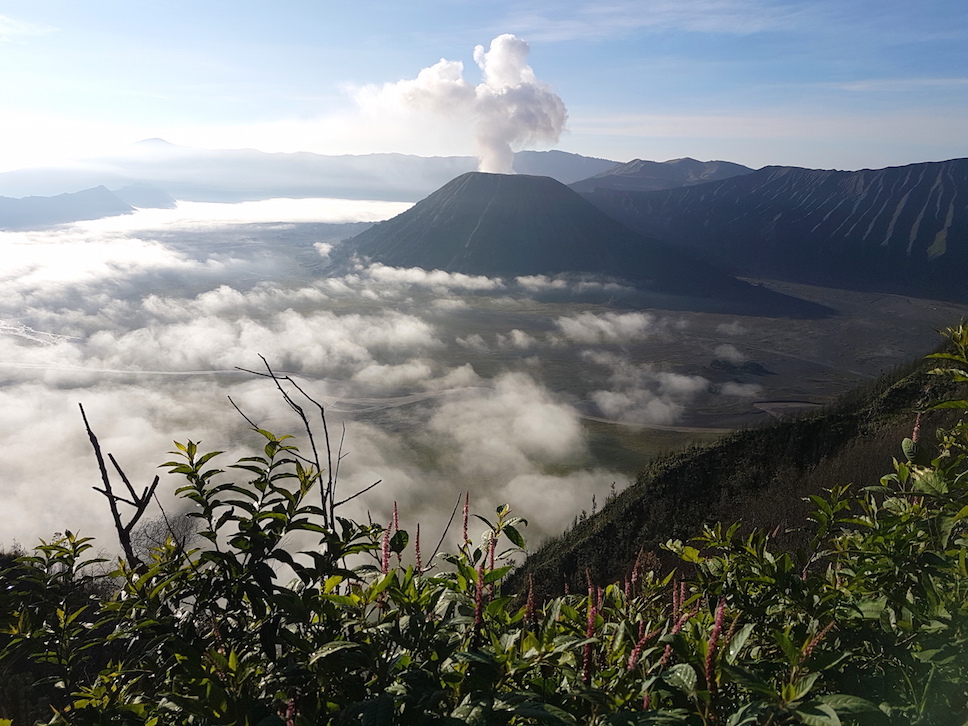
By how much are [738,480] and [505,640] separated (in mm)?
49479

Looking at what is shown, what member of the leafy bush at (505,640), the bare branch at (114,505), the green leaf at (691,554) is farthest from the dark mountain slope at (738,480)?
the bare branch at (114,505)

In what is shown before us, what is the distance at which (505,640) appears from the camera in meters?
2.00

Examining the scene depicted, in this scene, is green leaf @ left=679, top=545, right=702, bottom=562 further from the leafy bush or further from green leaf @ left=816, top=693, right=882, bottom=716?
green leaf @ left=816, top=693, right=882, bottom=716

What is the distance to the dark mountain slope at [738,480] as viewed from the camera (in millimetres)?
39562

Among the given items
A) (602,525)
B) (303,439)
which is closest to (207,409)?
(303,439)

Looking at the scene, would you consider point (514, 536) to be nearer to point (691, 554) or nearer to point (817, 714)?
point (691, 554)

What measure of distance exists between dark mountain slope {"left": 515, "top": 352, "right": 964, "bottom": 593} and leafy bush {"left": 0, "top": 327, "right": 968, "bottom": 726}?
35.5 meters

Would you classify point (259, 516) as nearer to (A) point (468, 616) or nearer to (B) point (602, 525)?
(A) point (468, 616)

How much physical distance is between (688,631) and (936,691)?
2.60 ft

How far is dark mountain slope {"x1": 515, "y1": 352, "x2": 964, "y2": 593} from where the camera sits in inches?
1558

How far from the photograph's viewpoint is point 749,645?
238 cm

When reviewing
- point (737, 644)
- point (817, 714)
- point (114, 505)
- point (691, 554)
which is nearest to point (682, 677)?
point (737, 644)

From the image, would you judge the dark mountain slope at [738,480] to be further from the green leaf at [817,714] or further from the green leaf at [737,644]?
Result: the green leaf at [817,714]

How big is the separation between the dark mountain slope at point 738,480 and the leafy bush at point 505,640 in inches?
1399
